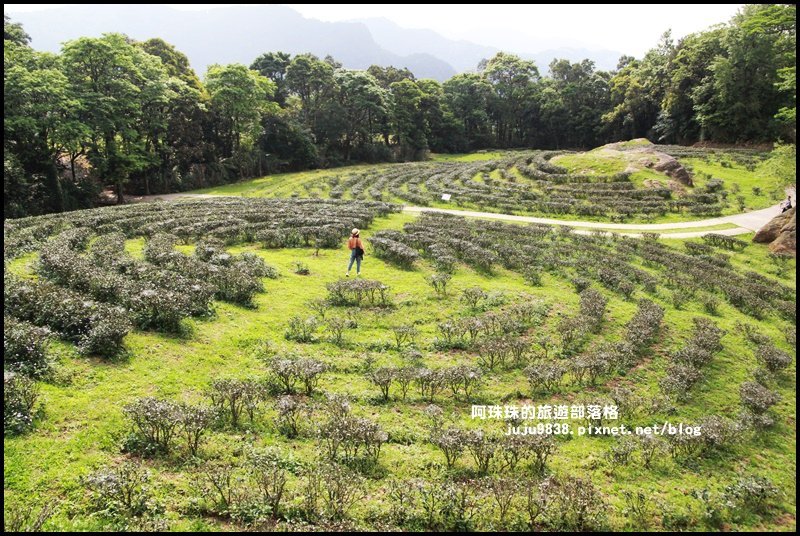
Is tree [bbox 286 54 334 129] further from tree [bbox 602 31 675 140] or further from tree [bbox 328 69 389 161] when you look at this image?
tree [bbox 602 31 675 140]

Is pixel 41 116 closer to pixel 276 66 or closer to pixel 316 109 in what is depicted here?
pixel 316 109

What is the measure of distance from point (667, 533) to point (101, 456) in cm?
1096

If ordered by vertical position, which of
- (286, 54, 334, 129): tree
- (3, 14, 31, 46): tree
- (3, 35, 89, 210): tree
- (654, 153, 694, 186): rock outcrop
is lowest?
(654, 153, 694, 186): rock outcrop

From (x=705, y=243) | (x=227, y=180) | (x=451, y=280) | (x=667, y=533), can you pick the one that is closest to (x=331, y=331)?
(x=451, y=280)

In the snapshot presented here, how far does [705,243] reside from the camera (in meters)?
31.6

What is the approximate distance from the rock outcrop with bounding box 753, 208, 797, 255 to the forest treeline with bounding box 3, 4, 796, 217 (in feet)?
23.4

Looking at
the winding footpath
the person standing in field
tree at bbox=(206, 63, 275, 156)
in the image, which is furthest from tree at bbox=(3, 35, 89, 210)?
the person standing in field

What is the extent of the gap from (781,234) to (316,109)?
66.0 meters

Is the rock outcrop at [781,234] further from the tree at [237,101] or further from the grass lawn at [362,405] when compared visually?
the tree at [237,101]

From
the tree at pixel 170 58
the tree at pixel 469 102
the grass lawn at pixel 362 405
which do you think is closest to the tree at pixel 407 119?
the tree at pixel 469 102

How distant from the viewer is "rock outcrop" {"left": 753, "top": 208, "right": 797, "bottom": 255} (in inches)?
1145

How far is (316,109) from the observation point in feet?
251

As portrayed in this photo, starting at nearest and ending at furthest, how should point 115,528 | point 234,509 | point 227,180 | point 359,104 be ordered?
point 115,528, point 234,509, point 227,180, point 359,104

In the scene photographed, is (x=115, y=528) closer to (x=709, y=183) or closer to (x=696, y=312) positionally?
(x=696, y=312)
